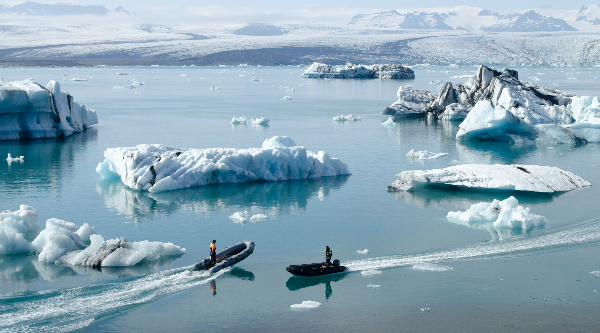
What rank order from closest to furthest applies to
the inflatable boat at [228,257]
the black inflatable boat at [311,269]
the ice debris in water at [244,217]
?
the black inflatable boat at [311,269]
the inflatable boat at [228,257]
the ice debris in water at [244,217]

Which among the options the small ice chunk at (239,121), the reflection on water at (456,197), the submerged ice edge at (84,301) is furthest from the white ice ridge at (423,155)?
the submerged ice edge at (84,301)

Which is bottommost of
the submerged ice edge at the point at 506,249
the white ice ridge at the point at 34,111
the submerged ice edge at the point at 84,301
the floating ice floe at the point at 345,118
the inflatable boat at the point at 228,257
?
the submerged ice edge at the point at 506,249

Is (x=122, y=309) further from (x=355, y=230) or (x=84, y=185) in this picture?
(x=84, y=185)

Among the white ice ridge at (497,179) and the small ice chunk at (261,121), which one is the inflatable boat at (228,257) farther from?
the small ice chunk at (261,121)

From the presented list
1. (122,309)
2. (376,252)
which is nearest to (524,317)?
(376,252)

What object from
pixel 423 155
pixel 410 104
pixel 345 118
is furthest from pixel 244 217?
pixel 410 104

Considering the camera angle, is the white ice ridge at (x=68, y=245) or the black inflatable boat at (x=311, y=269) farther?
the white ice ridge at (x=68, y=245)

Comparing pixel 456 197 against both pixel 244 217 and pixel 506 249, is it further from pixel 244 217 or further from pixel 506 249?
pixel 244 217

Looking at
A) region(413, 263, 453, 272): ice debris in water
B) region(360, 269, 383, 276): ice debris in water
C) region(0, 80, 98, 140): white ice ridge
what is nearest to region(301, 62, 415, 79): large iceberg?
region(0, 80, 98, 140): white ice ridge
